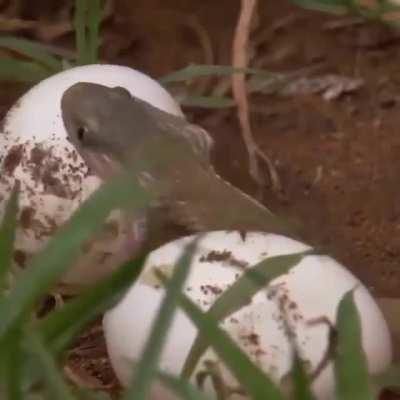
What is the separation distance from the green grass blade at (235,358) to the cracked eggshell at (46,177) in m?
0.48

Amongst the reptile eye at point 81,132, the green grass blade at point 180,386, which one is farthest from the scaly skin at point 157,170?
the green grass blade at point 180,386

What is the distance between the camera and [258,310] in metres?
1.32

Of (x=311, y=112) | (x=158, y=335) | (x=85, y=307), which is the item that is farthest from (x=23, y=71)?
(x=158, y=335)

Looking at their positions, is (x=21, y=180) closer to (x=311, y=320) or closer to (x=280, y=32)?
(x=311, y=320)

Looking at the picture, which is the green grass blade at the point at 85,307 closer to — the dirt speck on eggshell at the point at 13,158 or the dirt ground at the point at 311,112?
the dirt speck on eggshell at the point at 13,158

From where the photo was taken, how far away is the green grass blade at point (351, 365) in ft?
3.31

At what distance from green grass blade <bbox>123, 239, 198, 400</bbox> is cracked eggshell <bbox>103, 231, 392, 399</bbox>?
315mm

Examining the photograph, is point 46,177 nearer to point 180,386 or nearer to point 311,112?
point 180,386

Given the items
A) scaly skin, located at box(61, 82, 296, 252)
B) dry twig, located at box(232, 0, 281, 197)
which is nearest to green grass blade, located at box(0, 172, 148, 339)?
scaly skin, located at box(61, 82, 296, 252)

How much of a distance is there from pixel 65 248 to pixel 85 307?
0.24 feet

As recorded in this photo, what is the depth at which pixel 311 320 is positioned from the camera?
4.32 ft

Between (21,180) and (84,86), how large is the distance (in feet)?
0.41

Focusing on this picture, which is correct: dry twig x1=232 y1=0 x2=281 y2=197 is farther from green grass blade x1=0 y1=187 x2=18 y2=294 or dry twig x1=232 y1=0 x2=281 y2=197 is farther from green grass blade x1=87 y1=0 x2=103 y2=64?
green grass blade x1=0 y1=187 x2=18 y2=294

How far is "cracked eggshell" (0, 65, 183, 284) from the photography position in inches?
59.5
